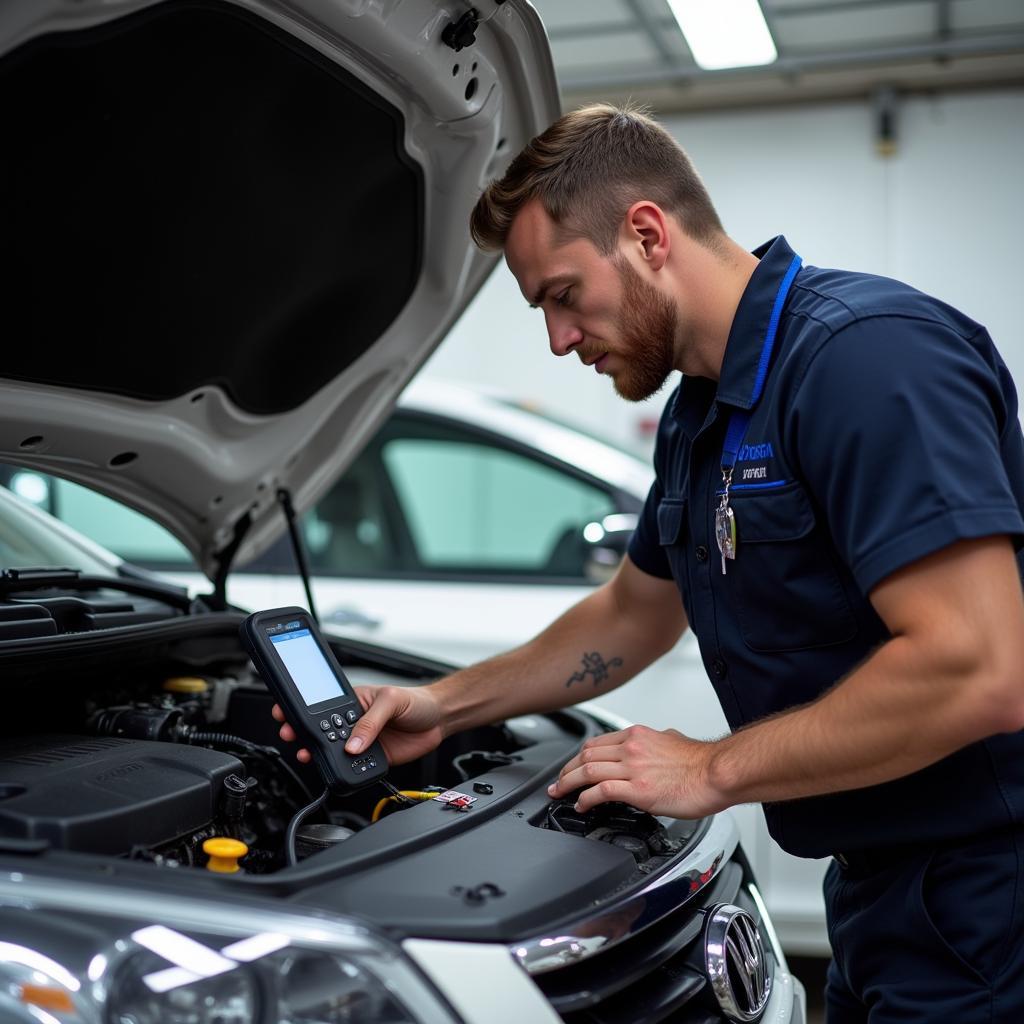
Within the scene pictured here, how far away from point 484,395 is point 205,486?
162 centimetres

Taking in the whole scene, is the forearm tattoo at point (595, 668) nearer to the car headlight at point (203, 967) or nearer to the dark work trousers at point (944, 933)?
the dark work trousers at point (944, 933)

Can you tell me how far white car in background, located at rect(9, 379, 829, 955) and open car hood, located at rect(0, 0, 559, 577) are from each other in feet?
2.56

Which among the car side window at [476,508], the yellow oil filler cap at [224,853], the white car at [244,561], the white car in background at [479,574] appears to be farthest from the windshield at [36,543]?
the car side window at [476,508]

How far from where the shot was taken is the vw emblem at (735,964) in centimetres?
146

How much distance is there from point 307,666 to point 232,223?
0.72m

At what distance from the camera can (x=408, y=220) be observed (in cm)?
207

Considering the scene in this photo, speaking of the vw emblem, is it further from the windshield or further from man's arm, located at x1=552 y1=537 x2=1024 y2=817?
the windshield

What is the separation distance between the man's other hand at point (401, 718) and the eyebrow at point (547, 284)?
63cm

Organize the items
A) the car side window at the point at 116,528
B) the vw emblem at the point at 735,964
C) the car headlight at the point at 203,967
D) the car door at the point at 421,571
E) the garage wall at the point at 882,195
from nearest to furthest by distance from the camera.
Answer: the car headlight at the point at 203,967 < the vw emblem at the point at 735,964 < the car door at the point at 421,571 < the car side window at the point at 116,528 < the garage wall at the point at 882,195

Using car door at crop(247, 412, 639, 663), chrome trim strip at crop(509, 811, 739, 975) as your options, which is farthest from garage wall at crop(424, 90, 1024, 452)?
chrome trim strip at crop(509, 811, 739, 975)

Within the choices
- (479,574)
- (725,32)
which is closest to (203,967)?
(479,574)

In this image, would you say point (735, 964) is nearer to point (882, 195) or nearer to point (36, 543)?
point (36, 543)

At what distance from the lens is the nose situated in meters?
1.64

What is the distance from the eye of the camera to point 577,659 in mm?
2020
